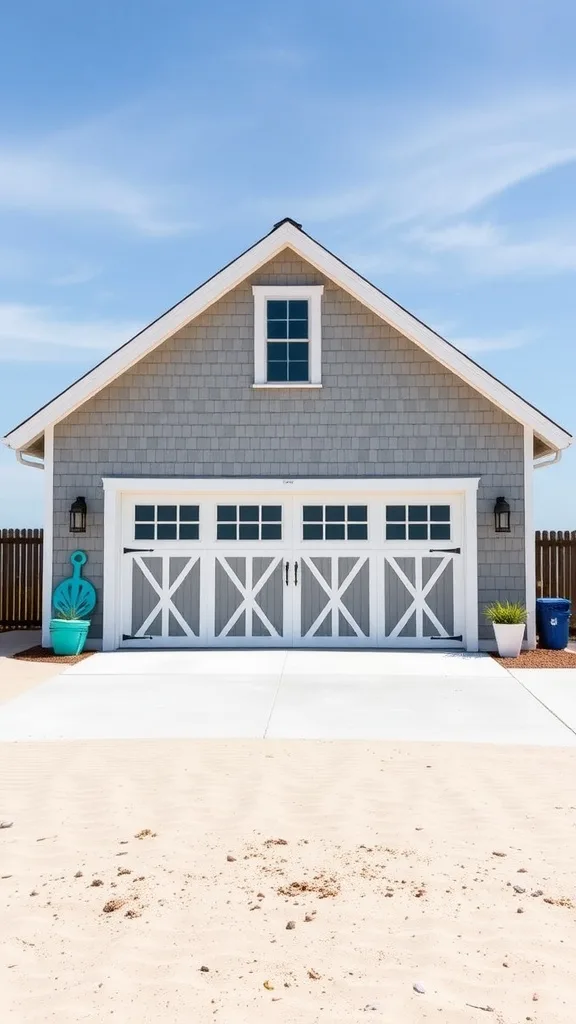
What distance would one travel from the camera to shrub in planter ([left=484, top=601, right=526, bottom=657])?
11.4m

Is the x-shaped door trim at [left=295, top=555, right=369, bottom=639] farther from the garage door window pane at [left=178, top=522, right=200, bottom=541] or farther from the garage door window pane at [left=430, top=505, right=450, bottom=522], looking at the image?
the garage door window pane at [left=178, top=522, right=200, bottom=541]

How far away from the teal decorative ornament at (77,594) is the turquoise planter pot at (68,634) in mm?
395

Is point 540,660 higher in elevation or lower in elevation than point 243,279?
lower

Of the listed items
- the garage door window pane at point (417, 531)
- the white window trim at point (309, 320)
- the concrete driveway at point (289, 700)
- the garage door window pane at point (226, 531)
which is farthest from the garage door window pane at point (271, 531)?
the white window trim at point (309, 320)

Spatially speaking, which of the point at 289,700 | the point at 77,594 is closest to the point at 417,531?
the point at 289,700

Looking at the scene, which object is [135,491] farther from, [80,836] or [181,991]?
[181,991]

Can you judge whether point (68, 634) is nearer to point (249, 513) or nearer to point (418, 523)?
point (249, 513)

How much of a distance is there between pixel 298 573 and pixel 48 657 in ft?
12.7

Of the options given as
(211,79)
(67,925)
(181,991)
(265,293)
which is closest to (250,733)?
(67,925)

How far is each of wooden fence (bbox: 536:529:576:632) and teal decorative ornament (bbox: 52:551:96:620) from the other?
25.6 ft

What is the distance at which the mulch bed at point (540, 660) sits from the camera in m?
10.8

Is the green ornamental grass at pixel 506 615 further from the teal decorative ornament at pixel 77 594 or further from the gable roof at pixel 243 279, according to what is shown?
the teal decorative ornament at pixel 77 594

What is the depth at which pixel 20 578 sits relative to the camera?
15.0 meters

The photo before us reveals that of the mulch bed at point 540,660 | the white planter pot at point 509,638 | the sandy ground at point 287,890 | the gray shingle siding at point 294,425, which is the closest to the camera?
the sandy ground at point 287,890
